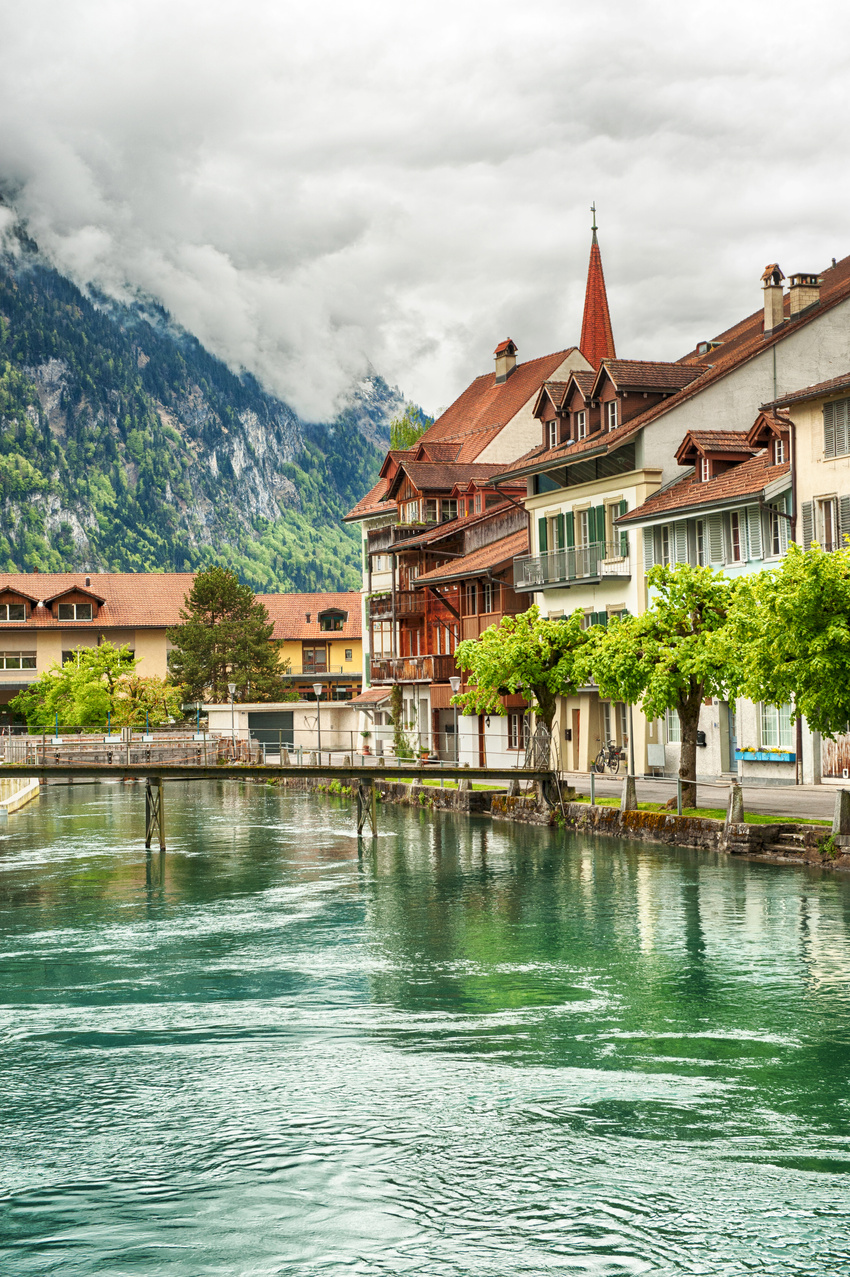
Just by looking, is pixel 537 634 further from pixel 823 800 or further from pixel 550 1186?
pixel 550 1186

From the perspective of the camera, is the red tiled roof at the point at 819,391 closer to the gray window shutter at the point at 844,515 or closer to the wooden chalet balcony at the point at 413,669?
the gray window shutter at the point at 844,515

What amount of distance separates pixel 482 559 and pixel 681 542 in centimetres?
1799

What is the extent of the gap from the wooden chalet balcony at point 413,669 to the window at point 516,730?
546 centimetres

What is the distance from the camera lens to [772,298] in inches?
2089

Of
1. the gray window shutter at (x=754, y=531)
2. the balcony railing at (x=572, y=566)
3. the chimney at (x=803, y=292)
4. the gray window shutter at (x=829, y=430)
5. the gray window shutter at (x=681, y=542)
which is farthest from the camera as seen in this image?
the balcony railing at (x=572, y=566)

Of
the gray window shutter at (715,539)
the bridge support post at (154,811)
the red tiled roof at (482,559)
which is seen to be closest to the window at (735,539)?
the gray window shutter at (715,539)

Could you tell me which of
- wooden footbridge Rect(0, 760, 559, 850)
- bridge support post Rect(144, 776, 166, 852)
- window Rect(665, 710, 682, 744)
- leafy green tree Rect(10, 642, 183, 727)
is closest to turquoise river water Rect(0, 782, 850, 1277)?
bridge support post Rect(144, 776, 166, 852)

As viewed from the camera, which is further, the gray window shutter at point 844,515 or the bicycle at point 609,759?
the bicycle at point 609,759

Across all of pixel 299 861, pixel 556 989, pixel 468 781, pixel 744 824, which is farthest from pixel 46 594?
pixel 556 989

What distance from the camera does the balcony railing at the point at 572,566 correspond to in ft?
184

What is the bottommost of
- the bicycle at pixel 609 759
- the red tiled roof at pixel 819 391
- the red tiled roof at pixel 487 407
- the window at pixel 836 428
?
the bicycle at pixel 609 759

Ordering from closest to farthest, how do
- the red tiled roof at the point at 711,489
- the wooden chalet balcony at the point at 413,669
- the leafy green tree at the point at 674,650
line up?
1. the leafy green tree at the point at 674,650
2. the red tiled roof at the point at 711,489
3. the wooden chalet balcony at the point at 413,669

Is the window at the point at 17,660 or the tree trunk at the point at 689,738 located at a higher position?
the window at the point at 17,660

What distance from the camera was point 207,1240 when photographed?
1305cm
